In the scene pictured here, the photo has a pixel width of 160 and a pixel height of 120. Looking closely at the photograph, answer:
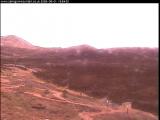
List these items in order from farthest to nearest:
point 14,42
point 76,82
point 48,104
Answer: point 14,42 < point 76,82 < point 48,104

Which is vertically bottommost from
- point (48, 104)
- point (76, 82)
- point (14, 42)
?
point (48, 104)

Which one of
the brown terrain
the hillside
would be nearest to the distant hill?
the brown terrain

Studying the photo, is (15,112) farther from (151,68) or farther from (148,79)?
(151,68)

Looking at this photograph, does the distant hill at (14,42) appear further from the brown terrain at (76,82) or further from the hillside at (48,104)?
the hillside at (48,104)

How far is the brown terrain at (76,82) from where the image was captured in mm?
66062

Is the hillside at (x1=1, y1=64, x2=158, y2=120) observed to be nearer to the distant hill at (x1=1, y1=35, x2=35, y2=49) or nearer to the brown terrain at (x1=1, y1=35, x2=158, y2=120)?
the brown terrain at (x1=1, y1=35, x2=158, y2=120)

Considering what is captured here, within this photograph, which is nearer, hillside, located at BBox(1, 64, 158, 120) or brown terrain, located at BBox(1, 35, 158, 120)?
hillside, located at BBox(1, 64, 158, 120)

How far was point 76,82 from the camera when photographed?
3629 inches

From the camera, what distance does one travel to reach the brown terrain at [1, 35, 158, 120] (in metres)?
66.1

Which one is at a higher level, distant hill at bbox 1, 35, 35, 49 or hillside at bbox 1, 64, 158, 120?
distant hill at bbox 1, 35, 35, 49

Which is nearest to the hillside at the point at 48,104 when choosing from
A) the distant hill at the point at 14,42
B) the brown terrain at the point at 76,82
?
the brown terrain at the point at 76,82

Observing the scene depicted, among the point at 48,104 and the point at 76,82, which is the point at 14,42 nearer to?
the point at 76,82

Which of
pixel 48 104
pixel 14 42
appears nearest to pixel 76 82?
pixel 48 104

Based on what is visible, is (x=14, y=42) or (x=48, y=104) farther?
(x=14, y=42)
